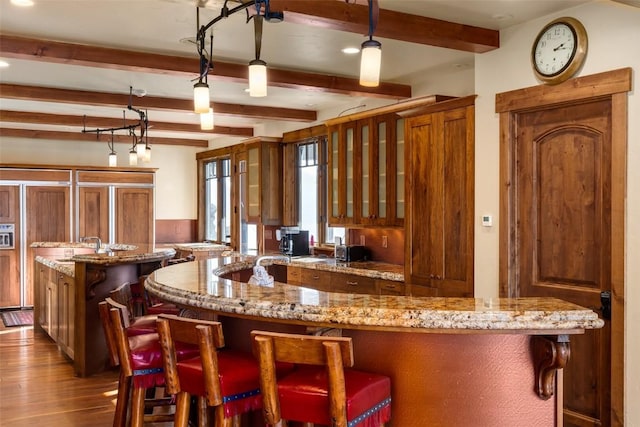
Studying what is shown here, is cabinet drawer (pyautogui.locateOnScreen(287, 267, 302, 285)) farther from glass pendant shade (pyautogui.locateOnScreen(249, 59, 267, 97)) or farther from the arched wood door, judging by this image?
glass pendant shade (pyautogui.locateOnScreen(249, 59, 267, 97))

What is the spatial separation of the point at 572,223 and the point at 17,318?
23.2 ft

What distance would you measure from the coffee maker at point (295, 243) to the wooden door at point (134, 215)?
10.2 feet

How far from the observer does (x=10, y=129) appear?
30.3 feet

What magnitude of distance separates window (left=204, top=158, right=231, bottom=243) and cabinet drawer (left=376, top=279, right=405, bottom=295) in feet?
15.6

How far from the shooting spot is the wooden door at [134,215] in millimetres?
9430

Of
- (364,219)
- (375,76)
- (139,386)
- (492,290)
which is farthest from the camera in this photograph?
(364,219)

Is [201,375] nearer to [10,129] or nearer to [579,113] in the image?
[579,113]

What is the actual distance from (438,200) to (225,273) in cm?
187

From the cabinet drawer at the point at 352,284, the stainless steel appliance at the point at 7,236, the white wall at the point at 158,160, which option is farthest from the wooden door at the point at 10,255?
the cabinet drawer at the point at 352,284

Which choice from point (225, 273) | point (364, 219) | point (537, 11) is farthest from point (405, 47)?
point (225, 273)

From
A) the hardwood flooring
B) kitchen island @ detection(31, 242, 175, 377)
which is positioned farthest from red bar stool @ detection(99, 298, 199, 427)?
kitchen island @ detection(31, 242, 175, 377)

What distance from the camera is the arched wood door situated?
354 cm

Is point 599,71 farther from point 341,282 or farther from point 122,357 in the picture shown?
point 341,282

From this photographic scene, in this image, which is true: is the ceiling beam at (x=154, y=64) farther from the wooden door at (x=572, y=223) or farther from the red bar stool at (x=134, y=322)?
the wooden door at (x=572, y=223)
